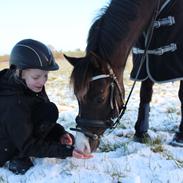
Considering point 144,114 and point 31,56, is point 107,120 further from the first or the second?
point 144,114

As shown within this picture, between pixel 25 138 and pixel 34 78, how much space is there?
553 mm

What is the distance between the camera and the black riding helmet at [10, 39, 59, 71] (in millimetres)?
3863

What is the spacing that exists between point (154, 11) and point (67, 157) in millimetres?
1585

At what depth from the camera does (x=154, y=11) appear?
403cm

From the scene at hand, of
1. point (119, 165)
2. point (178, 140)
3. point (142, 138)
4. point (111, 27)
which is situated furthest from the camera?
point (142, 138)

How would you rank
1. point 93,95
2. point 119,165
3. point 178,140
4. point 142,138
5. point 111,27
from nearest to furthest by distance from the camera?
1. point 93,95
2. point 111,27
3. point 119,165
4. point 178,140
5. point 142,138

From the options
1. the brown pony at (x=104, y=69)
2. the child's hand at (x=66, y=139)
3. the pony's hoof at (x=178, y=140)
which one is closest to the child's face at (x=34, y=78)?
the brown pony at (x=104, y=69)

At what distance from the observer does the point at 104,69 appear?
3.51 metres

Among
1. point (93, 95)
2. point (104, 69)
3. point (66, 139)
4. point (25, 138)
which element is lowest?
point (66, 139)

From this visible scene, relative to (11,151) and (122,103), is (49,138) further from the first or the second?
(122,103)

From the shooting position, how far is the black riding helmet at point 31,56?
3.86 meters

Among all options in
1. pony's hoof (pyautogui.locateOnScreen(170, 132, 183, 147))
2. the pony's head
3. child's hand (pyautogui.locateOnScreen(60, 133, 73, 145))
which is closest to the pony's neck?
the pony's head

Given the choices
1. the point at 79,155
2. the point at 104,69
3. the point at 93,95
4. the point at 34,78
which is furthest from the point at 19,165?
the point at 104,69

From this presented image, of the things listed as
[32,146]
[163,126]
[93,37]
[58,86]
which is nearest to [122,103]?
[93,37]
